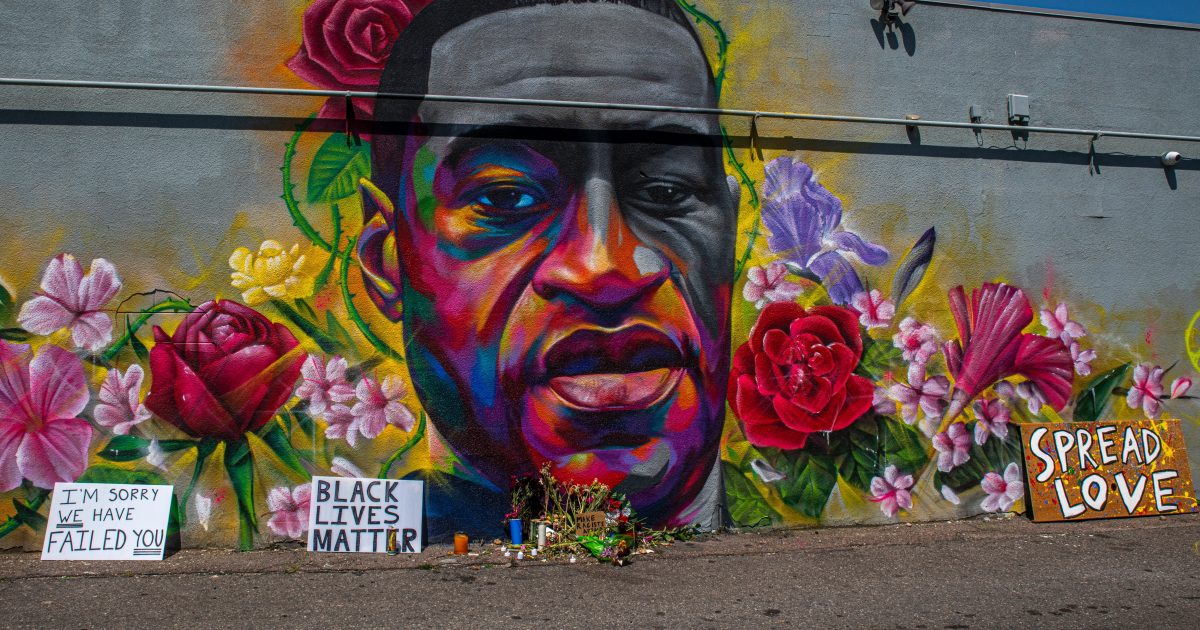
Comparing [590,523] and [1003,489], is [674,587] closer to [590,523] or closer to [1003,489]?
[590,523]

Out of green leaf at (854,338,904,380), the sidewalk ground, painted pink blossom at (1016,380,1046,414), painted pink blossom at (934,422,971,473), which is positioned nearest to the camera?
the sidewalk ground

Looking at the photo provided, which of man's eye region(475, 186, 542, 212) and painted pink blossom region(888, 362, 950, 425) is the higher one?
man's eye region(475, 186, 542, 212)

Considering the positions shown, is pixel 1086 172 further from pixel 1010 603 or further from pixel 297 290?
pixel 297 290

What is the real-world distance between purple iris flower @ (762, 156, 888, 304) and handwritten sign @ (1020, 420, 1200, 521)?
220 centimetres

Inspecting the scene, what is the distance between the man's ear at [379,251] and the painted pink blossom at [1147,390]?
22.4 feet

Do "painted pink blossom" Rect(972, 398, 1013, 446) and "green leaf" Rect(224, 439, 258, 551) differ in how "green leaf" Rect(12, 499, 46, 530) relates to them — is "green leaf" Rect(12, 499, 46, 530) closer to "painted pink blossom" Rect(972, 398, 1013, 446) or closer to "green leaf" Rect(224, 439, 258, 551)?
"green leaf" Rect(224, 439, 258, 551)

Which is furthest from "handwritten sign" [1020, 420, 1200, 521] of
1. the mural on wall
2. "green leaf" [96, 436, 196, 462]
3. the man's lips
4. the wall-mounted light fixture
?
"green leaf" [96, 436, 196, 462]

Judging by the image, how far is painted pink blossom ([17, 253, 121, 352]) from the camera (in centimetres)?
670

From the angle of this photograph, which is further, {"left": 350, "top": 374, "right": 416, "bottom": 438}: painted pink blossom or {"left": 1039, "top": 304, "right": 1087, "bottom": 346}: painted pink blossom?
{"left": 1039, "top": 304, "right": 1087, "bottom": 346}: painted pink blossom

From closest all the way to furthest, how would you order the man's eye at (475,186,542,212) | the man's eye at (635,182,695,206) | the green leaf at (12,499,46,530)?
the green leaf at (12,499,46,530) → the man's eye at (475,186,542,212) → the man's eye at (635,182,695,206)

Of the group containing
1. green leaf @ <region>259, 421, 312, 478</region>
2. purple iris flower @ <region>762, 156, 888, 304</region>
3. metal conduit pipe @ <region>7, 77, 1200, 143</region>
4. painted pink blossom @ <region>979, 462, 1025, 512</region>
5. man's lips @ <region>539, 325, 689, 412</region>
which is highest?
metal conduit pipe @ <region>7, 77, 1200, 143</region>

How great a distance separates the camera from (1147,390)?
8539mm

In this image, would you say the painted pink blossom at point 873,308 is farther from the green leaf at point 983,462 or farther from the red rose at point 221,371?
the red rose at point 221,371

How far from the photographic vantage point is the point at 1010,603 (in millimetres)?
5793
